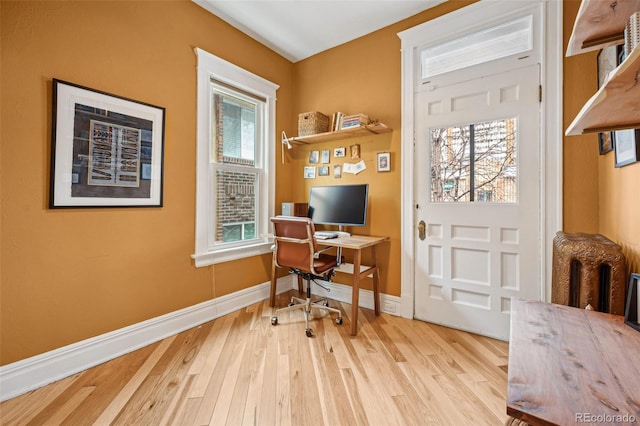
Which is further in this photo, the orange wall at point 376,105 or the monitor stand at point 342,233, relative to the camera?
the monitor stand at point 342,233

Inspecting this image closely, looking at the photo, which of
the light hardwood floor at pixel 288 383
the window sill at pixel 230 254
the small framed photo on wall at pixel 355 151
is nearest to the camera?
the light hardwood floor at pixel 288 383

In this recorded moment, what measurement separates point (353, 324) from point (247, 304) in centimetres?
121

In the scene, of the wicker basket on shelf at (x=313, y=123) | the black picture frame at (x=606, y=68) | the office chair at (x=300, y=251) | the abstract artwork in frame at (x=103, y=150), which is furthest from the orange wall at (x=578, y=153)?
the abstract artwork in frame at (x=103, y=150)

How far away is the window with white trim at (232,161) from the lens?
8.24 ft

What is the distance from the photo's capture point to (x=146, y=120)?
2119 millimetres

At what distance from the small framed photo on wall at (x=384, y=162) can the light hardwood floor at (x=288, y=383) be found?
150 centimetres

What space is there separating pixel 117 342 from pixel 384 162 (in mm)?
2640

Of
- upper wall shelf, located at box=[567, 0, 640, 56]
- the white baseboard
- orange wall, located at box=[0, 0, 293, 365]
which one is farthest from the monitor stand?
upper wall shelf, located at box=[567, 0, 640, 56]

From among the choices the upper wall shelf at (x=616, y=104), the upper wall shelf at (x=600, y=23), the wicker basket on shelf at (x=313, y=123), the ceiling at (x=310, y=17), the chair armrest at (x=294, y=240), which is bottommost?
the chair armrest at (x=294, y=240)

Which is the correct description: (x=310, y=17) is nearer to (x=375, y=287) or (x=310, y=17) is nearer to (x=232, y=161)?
(x=232, y=161)

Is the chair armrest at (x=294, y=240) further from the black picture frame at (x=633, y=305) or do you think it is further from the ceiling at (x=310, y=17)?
the ceiling at (x=310, y=17)

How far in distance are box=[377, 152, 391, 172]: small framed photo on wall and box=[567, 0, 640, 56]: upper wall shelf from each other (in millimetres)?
1655

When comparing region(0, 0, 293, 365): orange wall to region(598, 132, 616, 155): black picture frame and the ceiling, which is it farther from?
region(598, 132, 616, 155): black picture frame

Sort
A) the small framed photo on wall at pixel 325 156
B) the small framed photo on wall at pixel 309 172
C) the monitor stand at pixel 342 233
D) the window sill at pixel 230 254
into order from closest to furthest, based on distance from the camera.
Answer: the window sill at pixel 230 254 < the monitor stand at pixel 342 233 < the small framed photo on wall at pixel 325 156 < the small framed photo on wall at pixel 309 172
